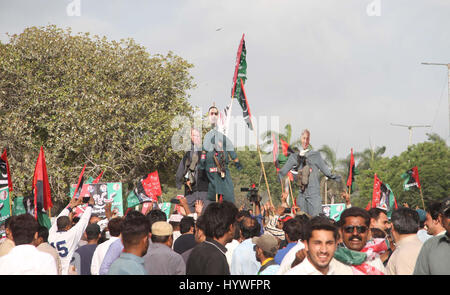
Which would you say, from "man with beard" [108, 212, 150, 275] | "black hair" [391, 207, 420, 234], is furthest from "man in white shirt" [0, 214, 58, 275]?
"black hair" [391, 207, 420, 234]

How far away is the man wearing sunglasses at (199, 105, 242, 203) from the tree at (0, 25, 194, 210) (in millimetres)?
16845

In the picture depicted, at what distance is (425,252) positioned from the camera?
13.7ft

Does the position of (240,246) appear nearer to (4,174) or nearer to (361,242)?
(361,242)

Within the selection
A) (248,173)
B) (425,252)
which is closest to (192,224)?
(425,252)

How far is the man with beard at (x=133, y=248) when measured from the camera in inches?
170

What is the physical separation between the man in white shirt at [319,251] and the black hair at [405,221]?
135cm

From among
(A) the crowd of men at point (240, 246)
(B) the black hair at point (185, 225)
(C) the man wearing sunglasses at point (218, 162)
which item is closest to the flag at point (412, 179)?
(C) the man wearing sunglasses at point (218, 162)

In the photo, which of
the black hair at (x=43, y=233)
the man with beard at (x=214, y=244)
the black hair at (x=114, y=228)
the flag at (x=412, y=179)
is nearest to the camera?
the man with beard at (x=214, y=244)

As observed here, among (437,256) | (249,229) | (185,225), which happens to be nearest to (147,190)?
(185,225)

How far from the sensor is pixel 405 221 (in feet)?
17.3

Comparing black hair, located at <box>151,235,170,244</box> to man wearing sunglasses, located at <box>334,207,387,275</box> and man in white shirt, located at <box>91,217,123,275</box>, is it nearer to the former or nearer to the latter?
man in white shirt, located at <box>91,217,123,275</box>

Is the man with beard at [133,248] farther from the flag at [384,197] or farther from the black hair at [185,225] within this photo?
the flag at [384,197]

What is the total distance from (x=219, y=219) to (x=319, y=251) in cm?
126

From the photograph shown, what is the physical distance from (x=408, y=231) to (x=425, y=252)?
1.08 m
